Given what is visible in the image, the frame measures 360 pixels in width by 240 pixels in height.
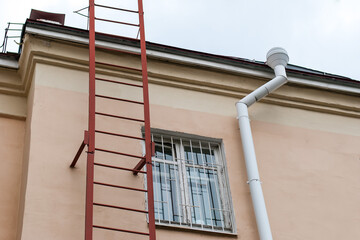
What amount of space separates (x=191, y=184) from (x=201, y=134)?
824 millimetres

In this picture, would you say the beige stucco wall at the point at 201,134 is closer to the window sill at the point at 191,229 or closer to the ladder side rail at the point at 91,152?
the window sill at the point at 191,229

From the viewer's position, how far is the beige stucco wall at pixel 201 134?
8750 mm

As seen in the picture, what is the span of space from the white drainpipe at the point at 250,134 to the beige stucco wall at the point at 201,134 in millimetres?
213

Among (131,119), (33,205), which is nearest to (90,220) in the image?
(33,205)

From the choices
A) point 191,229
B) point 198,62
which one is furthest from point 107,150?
point 198,62

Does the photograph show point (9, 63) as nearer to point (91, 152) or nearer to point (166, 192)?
point (91, 152)

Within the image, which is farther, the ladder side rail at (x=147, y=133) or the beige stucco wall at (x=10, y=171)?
the beige stucco wall at (x=10, y=171)

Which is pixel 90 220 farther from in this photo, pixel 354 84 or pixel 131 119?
pixel 354 84

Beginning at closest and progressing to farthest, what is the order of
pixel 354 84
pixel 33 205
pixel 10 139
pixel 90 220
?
1. pixel 90 220
2. pixel 33 205
3. pixel 10 139
4. pixel 354 84

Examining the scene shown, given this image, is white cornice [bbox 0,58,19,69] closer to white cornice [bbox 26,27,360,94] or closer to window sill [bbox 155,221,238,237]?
white cornice [bbox 26,27,360,94]

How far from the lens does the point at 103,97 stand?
9.44m

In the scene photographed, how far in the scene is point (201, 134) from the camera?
33.4 ft

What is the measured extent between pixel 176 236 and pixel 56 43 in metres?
3.35

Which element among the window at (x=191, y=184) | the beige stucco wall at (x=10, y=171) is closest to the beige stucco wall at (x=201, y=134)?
the window at (x=191, y=184)
